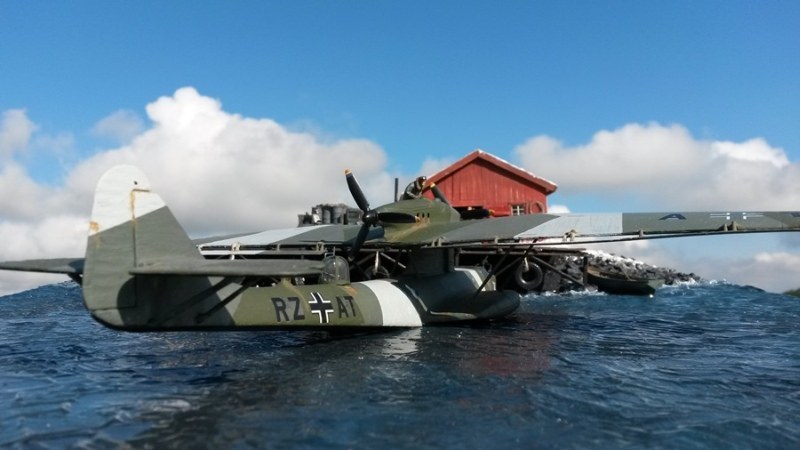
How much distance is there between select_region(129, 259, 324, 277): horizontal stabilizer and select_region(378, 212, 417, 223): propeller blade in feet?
27.4

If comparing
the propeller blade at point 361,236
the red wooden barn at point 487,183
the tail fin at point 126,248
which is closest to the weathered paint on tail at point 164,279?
the tail fin at point 126,248

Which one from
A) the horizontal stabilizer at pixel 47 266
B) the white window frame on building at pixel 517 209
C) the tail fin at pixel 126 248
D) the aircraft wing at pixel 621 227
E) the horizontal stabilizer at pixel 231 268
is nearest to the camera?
the horizontal stabilizer at pixel 231 268

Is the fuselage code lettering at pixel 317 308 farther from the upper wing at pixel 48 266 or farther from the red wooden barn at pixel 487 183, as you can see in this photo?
the red wooden barn at pixel 487 183

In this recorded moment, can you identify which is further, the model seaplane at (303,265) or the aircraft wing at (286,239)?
the aircraft wing at (286,239)

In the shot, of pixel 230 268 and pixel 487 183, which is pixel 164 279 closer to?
pixel 230 268

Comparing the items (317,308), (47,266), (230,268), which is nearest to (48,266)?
(47,266)

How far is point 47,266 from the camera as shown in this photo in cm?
1060

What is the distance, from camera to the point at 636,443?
6.71 meters

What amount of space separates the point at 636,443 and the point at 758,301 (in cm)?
2730

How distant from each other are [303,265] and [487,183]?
3370cm

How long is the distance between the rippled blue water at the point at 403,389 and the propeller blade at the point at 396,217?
11.4 ft

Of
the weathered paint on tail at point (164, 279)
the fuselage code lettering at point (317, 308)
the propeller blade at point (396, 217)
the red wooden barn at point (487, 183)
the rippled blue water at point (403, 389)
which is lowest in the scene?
the rippled blue water at point (403, 389)

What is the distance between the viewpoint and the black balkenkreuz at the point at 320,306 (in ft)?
40.9

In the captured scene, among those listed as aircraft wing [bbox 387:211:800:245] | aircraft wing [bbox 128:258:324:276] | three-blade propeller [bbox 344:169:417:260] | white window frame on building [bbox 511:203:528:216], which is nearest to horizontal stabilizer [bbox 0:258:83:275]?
aircraft wing [bbox 128:258:324:276]
